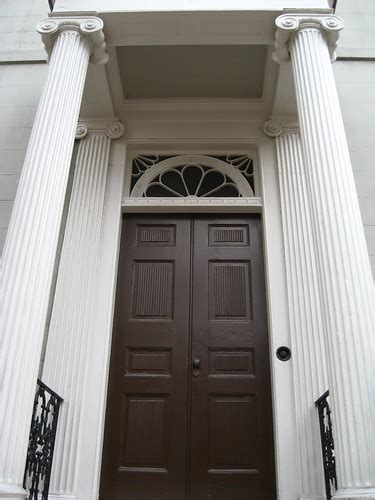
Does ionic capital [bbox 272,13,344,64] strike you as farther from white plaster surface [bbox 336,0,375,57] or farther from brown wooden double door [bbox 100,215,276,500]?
white plaster surface [bbox 336,0,375,57]

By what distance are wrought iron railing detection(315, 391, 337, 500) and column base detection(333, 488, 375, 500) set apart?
2.82 ft

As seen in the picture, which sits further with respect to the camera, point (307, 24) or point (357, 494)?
point (307, 24)

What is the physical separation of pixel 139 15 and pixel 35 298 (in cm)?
275

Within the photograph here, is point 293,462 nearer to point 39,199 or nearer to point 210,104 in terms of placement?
point 39,199

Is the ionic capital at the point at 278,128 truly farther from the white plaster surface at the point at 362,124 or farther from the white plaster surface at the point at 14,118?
the white plaster surface at the point at 14,118

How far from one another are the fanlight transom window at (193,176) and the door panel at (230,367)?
0.36 m

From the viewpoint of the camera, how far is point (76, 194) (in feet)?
17.4

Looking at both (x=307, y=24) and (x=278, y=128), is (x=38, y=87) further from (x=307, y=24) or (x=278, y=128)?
(x=307, y=24)

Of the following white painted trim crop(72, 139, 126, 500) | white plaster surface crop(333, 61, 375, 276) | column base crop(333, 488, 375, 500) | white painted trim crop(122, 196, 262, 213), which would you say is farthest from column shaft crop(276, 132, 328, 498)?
white painted trim crop(72, 139, 126, 500)

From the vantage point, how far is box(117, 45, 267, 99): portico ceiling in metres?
5.27

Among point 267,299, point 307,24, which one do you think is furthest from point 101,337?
point 307,24

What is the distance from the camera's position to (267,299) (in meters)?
4.96

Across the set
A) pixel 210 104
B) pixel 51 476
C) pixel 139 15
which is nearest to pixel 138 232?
pixel 210 104

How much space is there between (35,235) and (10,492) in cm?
164
